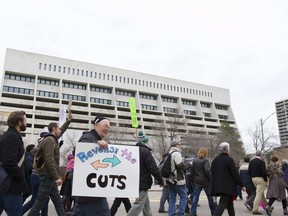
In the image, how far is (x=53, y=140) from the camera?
576cm

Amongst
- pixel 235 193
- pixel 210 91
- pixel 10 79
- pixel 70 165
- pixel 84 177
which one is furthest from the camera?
pixel 210 91

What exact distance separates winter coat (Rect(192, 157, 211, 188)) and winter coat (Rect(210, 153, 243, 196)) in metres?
1.63

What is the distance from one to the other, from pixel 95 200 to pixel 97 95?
79714 millimetres

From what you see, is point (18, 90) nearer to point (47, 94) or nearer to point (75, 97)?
point (47, 94)

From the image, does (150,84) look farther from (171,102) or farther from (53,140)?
(53,140)

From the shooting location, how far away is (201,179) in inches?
336

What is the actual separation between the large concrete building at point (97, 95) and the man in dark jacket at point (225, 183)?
173 ft

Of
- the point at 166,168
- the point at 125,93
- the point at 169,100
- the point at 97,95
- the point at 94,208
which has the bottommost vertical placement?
the point at 94,208

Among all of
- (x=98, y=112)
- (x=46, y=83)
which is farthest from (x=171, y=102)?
(x=46, y=83)

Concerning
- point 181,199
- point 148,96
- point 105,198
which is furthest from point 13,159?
point 148,96

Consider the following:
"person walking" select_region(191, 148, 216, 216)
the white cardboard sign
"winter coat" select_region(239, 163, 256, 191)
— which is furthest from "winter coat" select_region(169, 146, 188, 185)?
"winter coat" select_region(239, 163, 256, 191)

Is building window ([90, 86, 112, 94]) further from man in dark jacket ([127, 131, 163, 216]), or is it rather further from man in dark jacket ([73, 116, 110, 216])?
man in dark jacket ([73, 116, 110, 216])

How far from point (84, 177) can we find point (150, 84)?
8753 cm

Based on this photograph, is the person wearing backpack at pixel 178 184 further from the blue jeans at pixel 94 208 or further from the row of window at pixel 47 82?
the row of window at pixel 47 82
